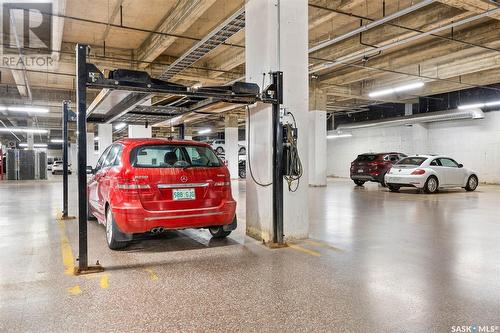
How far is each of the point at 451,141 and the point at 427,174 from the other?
7954mm

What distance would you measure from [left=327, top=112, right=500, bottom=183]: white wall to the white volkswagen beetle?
17.2 feet

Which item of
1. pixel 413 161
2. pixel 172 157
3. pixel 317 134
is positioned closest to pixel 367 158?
pixel 317 134

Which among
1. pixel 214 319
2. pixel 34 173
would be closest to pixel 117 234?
pixel 214 319

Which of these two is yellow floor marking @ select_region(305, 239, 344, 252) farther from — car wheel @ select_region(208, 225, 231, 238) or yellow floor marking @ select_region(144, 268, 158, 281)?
yellow floor marking @ select_region(144, 268, 158, 281)

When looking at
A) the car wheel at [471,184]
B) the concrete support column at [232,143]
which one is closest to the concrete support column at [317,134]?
the car wheel at [471,184]

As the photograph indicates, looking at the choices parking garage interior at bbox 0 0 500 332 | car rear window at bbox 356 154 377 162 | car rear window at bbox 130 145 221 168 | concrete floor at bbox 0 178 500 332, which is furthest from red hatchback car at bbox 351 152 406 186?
car rear window at bbox 130 145 221 168

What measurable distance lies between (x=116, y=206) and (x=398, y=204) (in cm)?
731

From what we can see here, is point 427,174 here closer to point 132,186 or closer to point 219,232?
point 219,232

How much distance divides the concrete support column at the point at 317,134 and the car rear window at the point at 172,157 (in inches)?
450

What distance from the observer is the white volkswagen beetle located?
12102 mm

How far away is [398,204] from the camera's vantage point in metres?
9.30

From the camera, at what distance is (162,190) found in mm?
4426

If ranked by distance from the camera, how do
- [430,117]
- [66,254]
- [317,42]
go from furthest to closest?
[430,117] < [317,42] < [66,254]

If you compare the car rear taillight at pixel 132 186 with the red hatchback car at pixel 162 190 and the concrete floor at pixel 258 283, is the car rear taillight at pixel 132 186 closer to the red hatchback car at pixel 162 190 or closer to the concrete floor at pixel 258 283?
the red hatchback car at pixel 162 190
